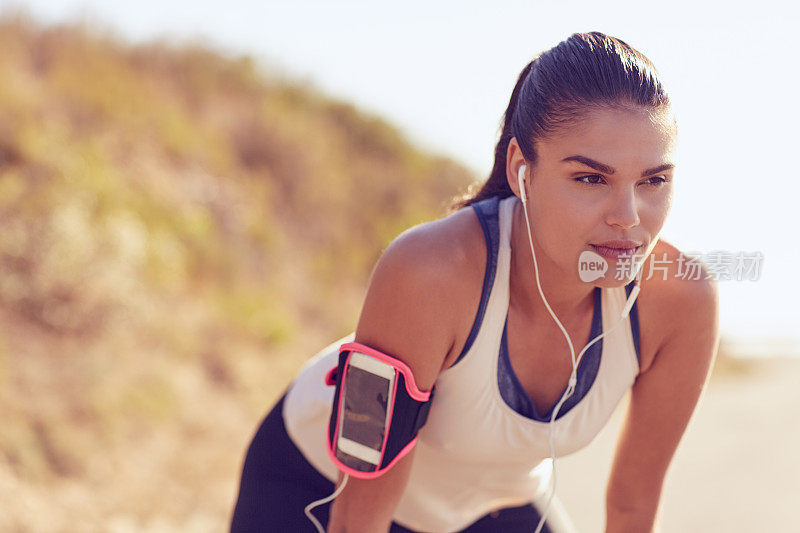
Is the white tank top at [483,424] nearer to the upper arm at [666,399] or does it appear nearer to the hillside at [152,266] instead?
the upper arm at [666,399]

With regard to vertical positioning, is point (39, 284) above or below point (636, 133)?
below

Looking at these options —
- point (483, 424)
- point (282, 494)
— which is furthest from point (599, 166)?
point (282, 494)

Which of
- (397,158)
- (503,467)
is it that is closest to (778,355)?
(397,158)

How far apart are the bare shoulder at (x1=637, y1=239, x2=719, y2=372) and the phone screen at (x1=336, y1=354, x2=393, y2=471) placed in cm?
56

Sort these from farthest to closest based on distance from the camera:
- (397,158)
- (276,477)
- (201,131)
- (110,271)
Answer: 1. (397,158)
2. (201,131)
3. (110,271)
4. (276,477)

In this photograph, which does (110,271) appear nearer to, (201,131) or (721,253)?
(201,131)

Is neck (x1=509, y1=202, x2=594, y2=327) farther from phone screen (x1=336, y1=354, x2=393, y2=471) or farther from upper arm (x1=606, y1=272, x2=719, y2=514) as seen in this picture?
phone screen (x1=336, y1=354, x2=393, y2=471)

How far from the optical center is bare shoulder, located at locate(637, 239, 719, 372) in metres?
1.62

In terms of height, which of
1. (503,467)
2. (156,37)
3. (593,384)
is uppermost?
(156,37)

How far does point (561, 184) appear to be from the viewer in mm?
1392

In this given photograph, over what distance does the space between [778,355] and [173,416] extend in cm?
589

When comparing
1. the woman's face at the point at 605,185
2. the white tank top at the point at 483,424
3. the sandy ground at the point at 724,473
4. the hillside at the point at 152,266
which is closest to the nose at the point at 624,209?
the woman's face at the point at 605,185

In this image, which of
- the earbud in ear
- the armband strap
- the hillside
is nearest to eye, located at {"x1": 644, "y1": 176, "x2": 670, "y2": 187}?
the earbud in ear

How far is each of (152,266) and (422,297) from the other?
344cm
